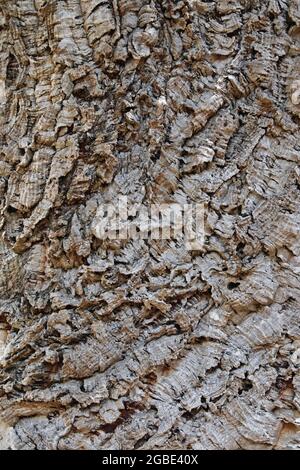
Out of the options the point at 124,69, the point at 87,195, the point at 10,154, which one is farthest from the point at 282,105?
the point at 10,154

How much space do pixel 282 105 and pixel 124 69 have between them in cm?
42

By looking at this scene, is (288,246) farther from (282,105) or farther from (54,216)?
(54,216)

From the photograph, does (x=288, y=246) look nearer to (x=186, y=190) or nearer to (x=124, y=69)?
(x=186, y=190)

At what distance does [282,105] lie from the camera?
56.1 inches

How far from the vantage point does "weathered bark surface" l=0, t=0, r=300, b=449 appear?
1.29 metres

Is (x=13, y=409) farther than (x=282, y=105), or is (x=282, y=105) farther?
(x=282, y=105)

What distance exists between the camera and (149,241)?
4.47 ft

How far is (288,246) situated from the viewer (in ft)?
4.49

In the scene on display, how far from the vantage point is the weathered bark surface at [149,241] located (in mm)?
1293

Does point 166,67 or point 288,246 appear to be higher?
point 166,67

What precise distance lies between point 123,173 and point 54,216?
203 mm
